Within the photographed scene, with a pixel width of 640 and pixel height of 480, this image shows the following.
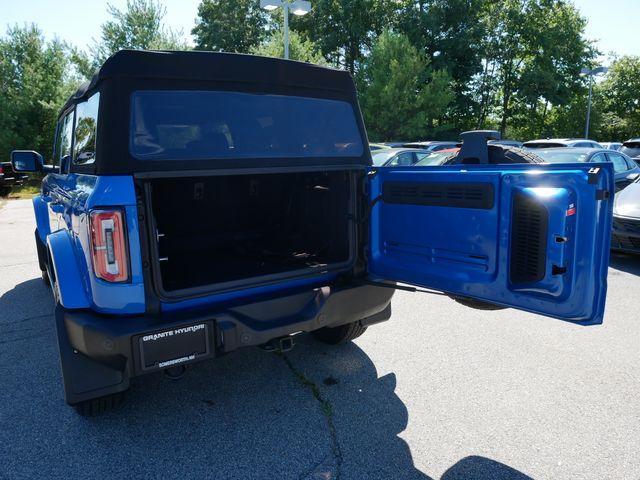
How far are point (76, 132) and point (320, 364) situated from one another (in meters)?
2.49

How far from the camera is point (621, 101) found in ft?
116

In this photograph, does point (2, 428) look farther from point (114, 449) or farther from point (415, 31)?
point (415, 31)

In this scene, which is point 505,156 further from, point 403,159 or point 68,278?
point 403,159

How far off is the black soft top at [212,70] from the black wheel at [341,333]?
1.79m

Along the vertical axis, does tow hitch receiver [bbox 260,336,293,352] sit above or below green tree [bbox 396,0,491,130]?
below

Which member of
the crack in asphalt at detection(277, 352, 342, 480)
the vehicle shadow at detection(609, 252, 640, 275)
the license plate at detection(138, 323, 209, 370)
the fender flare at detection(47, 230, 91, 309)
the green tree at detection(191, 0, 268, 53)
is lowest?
the vehicle shadow at detection(609, 252, 640, 275)

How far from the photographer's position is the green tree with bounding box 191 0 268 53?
124 ft

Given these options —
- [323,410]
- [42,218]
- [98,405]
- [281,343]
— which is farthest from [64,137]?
[323,410]

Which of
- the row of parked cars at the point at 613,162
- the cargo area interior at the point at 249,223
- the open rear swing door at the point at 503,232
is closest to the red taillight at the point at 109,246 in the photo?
the cargo area interior at the point at 249,223

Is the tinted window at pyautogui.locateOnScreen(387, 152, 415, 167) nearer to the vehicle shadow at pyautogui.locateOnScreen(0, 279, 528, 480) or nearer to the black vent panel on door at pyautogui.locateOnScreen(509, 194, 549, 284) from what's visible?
the vehicle shadow at pyautogui.locateOnScreen(0, 279, 528, 480)

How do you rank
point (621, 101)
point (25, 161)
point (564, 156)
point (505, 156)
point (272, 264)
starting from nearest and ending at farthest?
point (505, 156) → point (272, 264) → point (25, 161) → point (564, 156) → point (621, 101)

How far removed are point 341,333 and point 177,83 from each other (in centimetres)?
223

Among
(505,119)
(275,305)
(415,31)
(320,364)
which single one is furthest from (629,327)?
(505,119)


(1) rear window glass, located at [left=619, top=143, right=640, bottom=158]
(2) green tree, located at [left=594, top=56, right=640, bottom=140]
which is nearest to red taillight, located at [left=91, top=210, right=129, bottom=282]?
(1) rear window glass, located at [left=619, top=143, right=640, bottom=158]
